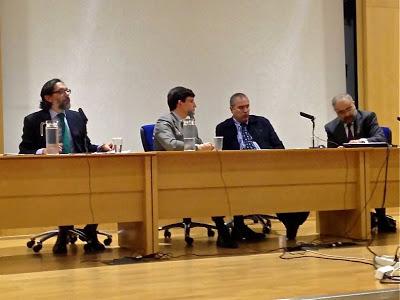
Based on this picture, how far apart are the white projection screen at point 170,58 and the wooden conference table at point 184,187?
1.74 metres

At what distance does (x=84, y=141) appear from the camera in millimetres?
4801

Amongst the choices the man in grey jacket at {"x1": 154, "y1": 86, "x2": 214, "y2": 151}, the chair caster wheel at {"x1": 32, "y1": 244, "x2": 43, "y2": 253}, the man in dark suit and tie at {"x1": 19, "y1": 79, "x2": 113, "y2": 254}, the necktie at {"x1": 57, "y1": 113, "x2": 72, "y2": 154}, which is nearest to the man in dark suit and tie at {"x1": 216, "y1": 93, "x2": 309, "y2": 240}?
the man in grey jacket at {"x1": 154, "y1": 86, "x2": 214, "y2": 151}

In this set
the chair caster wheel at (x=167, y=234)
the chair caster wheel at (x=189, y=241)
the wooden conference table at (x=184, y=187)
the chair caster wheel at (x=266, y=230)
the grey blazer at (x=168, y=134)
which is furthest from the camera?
the chair caster wheel at (x=266, y=230)

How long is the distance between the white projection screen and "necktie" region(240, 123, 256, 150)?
1.14m

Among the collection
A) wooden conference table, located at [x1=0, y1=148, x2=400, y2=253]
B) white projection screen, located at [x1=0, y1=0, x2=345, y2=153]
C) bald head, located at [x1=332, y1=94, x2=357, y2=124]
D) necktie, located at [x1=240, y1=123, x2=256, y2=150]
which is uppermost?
white projection screen, located at [x1=0, y1=0, x2=345, y2=153]

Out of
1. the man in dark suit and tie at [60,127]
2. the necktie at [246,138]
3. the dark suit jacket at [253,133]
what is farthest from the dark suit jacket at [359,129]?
the man in dark suit and tie at [60,127]

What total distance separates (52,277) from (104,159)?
817mm

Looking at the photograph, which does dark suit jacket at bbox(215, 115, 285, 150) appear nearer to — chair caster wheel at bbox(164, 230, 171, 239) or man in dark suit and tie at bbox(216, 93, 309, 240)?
man in dark suit and tie at bbox(216, 93, 309, 240)

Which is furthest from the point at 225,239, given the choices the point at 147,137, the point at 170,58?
the point at 170,58

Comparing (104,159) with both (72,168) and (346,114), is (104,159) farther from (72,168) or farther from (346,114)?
(346,114)

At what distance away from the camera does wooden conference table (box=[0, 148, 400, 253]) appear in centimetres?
401

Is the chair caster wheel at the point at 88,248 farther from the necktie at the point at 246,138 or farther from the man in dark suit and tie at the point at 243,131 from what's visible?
the necktie at the point at 246,138

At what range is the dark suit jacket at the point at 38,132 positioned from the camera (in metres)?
4.62

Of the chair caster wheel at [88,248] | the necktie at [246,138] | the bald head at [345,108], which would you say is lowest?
the chair caster wheel at [88,248]
